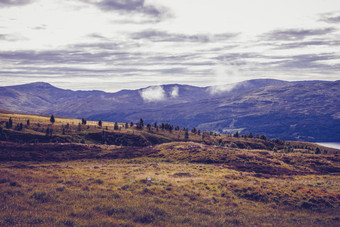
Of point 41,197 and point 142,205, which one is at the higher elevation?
point 41,197

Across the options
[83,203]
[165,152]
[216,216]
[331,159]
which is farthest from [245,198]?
[331,159]

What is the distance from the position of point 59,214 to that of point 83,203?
2.92 metres

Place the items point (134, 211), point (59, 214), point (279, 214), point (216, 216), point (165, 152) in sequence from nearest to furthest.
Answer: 1. point (59, 214)
2. point (134, 211)
3. point (216, 216)
4. point (279, 214)
5. point (165, 152)

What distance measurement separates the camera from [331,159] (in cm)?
6644

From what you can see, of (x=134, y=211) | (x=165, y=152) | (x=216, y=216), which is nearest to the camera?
(x=134, y=211)

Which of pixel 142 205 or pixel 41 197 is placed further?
pixel 142 205

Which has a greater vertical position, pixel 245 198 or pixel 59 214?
pixel 59 214

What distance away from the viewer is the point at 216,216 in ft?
61.5

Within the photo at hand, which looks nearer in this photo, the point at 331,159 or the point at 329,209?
the point at 329,209

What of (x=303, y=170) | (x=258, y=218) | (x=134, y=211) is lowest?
(x=303, y=170)

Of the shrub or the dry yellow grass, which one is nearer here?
the dry yellow grass

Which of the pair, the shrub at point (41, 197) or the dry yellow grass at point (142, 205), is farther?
the shrub at point (41, 197)

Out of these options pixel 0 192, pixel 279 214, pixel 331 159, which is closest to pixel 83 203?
pixel 0 192

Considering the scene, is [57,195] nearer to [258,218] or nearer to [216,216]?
[216,216]
